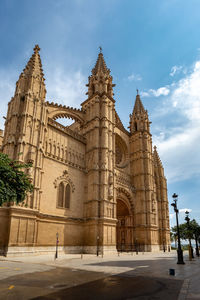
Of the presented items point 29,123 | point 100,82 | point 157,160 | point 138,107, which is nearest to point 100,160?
point 29,123

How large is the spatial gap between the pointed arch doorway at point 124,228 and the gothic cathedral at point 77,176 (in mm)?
164

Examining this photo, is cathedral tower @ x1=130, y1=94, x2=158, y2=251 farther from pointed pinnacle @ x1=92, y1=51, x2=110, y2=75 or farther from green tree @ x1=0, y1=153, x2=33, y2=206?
green tree @ x1=0, y1=153, x2=33, y2=206

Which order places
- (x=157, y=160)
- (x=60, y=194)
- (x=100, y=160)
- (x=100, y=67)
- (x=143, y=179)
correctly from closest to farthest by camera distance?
(x=60, y=194), (x=100, y=160), (x=143, y=179), (x=100, y=67), (x=157, y=160)

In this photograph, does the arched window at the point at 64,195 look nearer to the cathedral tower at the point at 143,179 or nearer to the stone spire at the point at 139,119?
the cathedral tower at the point at 143,179

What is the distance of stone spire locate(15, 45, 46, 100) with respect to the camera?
2839 cm

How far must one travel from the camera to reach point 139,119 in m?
49.2

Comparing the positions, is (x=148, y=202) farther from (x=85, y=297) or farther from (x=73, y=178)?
(x=85, y=297)

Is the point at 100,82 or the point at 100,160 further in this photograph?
the point at 100,82

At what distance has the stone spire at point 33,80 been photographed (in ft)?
93.1

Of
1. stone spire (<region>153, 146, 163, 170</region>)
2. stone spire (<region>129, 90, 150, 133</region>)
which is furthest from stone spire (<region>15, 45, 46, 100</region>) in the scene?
stone spire (<region>153, 146, 163, 170</region>)

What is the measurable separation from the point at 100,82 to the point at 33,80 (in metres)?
14.3

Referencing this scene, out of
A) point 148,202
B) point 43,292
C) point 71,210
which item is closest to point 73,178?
point 71,210

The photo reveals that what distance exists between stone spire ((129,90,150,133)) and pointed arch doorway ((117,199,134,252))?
667 inches

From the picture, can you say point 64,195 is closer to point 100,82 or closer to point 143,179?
point 143,179
